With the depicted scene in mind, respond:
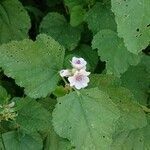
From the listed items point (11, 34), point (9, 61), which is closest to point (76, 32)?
point (11, 34)

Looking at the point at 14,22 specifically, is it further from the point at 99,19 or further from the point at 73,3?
the point at 99,19

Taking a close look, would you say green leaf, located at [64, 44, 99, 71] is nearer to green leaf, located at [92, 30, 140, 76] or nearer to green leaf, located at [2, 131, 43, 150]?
green leaf, located at [92, 30, 140, 76]

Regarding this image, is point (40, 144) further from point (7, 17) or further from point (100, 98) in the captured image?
point (7, 17)

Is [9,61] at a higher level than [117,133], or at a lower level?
higher

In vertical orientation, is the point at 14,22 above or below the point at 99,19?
below

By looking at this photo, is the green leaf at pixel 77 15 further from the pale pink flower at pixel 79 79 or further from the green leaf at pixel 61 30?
the pale pink flower at pixel 79 79

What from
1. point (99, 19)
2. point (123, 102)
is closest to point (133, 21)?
point (123, 102)

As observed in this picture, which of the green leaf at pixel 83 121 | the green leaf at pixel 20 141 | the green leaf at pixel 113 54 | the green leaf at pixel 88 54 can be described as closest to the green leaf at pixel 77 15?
the green leaf at pixel 88 54

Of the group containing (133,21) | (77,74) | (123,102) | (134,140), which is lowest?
(134,140)
